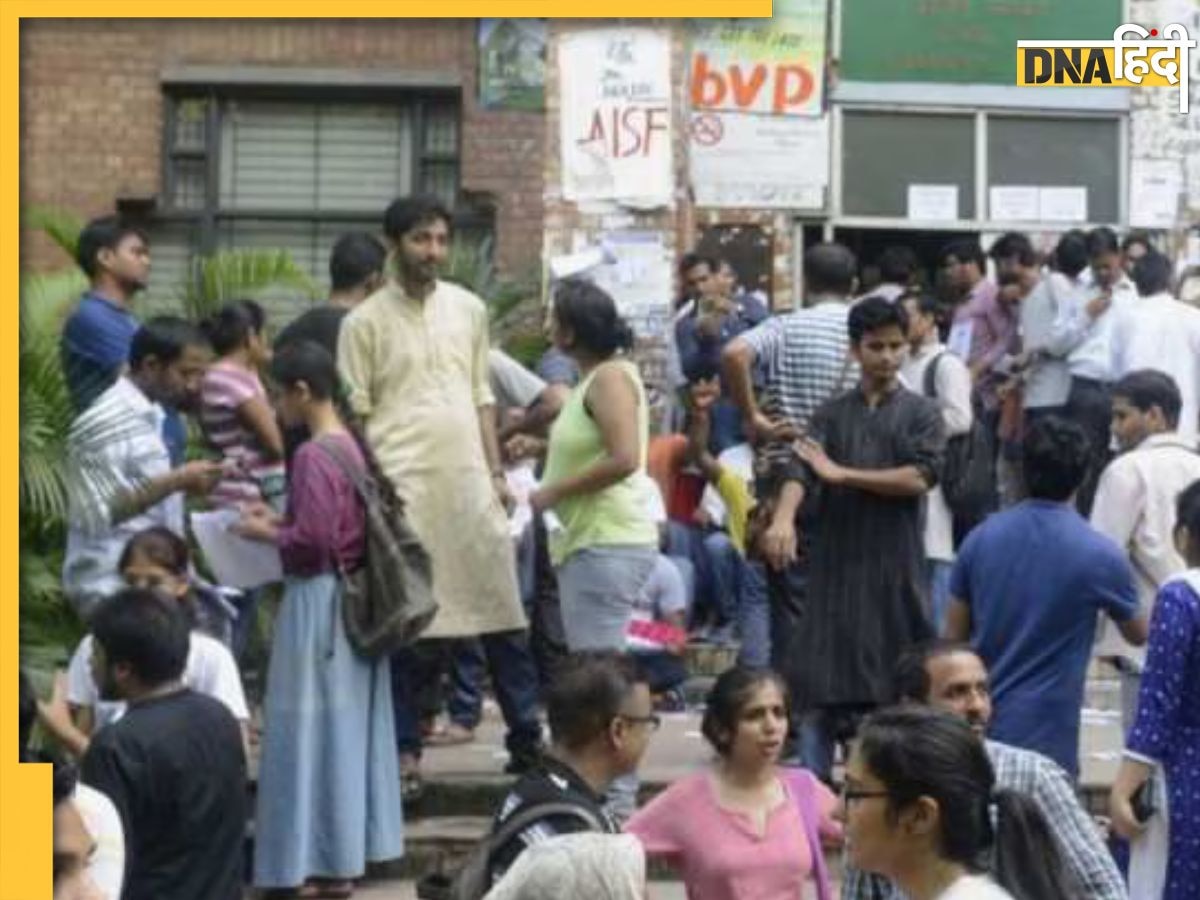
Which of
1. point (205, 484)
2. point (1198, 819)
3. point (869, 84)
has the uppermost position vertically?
point (869, 84)

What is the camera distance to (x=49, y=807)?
20.7 feet

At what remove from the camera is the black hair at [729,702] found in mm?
8688

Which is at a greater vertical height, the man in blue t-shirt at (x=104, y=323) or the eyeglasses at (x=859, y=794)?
the man in blue t-shirt at (x=104, y=323)

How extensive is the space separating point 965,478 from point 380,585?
3.68m

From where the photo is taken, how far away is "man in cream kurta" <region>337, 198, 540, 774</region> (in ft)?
37.2

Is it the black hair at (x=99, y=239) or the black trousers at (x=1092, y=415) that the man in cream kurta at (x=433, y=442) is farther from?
the black trousers at (x=1092, y=415)

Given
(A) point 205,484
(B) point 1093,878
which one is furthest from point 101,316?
(B) point 1093,878

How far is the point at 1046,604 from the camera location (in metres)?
9.80

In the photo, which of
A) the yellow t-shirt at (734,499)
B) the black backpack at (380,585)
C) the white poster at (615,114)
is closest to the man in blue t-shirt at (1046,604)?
the black backpack at (380,585)

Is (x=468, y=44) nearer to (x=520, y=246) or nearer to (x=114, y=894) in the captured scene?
(x=520, y=246)

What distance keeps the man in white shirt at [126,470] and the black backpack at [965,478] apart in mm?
3560

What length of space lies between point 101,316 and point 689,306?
5662 millimetres

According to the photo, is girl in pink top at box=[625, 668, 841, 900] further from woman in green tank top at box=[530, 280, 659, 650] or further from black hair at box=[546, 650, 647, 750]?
woman in green tank top at box=[530, 280, 659, 650]

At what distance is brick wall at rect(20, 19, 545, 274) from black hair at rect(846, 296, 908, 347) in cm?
736
